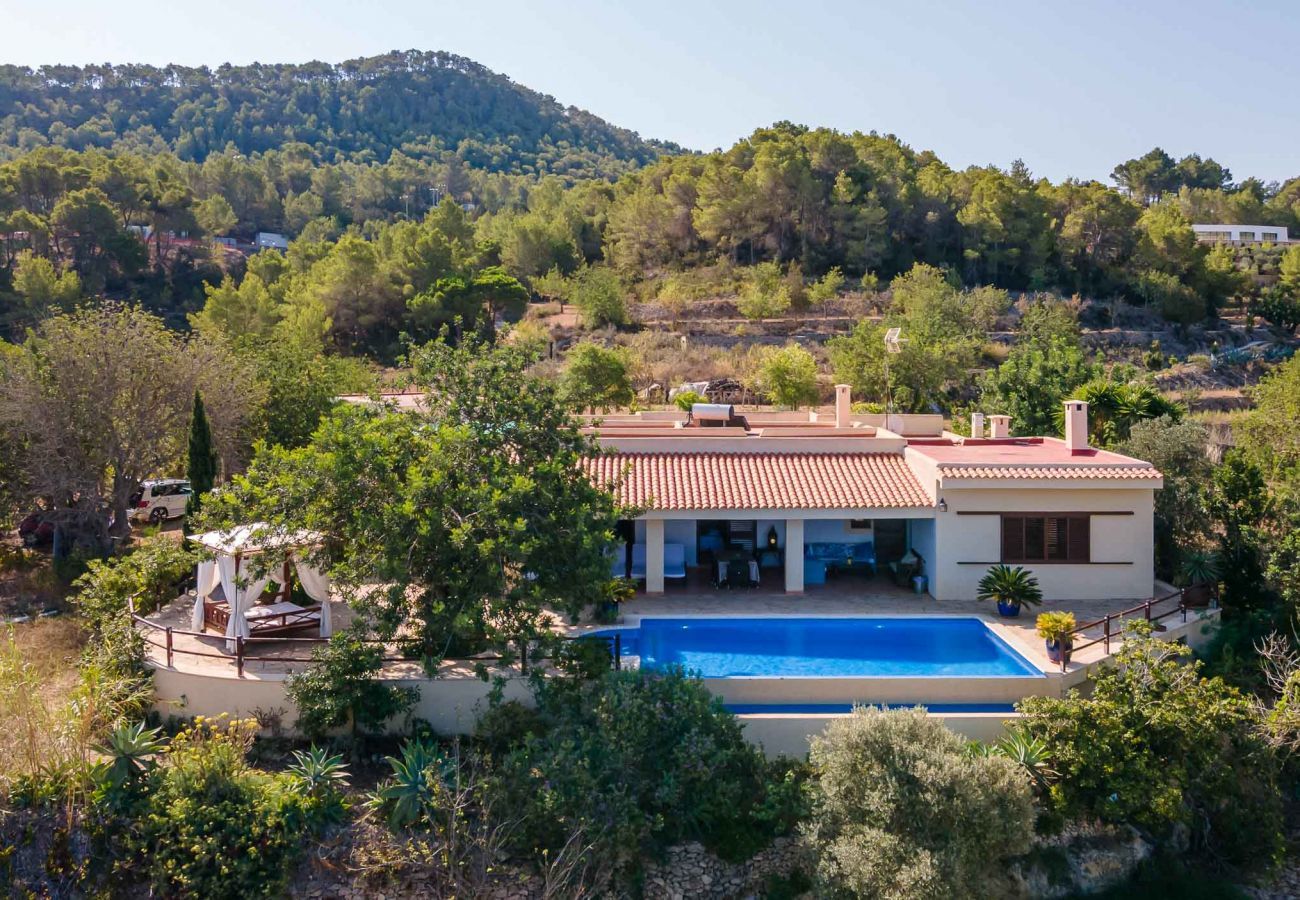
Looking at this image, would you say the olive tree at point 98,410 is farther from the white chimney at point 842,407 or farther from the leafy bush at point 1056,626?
the leafy bush at point 1056,626

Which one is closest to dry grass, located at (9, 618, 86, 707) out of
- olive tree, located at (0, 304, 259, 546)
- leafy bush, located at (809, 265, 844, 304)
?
olive tree, located at (0, 304, 259, 546)

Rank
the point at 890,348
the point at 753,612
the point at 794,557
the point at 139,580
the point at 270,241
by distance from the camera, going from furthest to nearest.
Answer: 1. the point at 270,241
2. the point at 890,348
3. the point at 794,557
4. the point at 753,612
5. the point at 139,580

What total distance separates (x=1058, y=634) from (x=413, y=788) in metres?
10.0

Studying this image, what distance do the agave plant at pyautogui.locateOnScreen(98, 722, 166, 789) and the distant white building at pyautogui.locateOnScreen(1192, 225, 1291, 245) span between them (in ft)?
326

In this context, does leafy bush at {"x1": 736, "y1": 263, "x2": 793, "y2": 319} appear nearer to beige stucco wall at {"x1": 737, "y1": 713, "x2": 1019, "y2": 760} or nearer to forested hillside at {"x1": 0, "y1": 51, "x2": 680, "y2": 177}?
beige stucco wall at {"x1": 737, "y1": 713, "x2": 1019, "y2": 760}

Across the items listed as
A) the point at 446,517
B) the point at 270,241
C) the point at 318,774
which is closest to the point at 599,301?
the point at 446,517

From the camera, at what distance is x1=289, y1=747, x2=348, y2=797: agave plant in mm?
12969

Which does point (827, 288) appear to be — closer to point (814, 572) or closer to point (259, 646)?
point (814, 572)

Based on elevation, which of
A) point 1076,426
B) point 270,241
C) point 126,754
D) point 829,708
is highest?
point 270,241

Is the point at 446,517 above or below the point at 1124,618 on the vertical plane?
above

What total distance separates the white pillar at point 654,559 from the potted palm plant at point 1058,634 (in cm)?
719

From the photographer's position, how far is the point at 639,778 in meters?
12.8

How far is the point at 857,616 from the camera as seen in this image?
17.9 metres

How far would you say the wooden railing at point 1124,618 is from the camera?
53.1 feet
